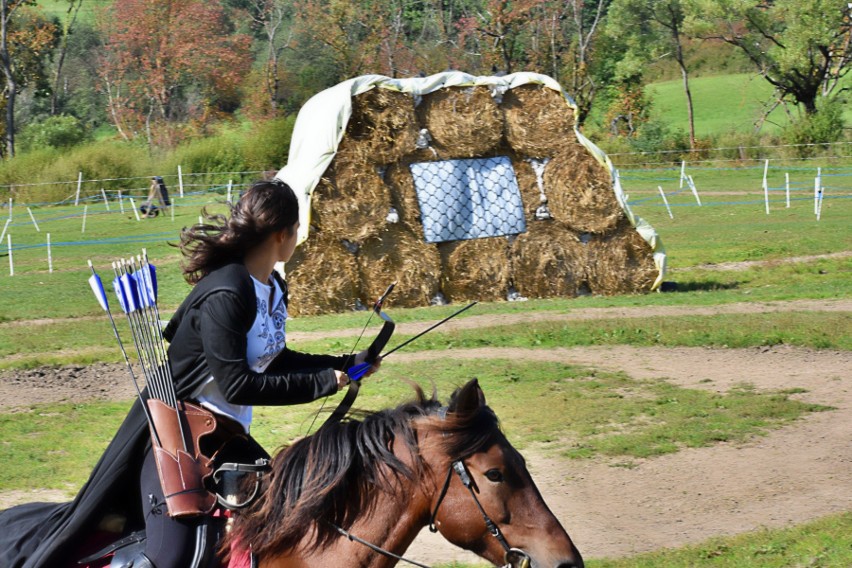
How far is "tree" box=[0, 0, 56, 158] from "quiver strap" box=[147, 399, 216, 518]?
1811 inches

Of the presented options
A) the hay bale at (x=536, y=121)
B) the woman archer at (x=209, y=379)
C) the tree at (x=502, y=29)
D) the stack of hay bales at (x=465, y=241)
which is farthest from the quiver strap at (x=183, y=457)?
the tree at (x=502, y=29)

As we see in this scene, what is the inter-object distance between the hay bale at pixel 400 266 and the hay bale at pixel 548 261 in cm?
152

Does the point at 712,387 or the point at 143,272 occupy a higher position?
the point at 143,272

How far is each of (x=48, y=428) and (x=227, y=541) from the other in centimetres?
661

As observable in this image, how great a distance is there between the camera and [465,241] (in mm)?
17000

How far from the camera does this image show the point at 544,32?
148 ft

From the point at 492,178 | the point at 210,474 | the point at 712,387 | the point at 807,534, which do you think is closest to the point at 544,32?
the point at 492,178

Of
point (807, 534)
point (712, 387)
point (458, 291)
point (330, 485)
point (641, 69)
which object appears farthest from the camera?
point (641, 69)

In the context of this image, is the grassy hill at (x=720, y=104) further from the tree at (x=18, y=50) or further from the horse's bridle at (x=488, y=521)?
the horse's bridle at (x=488, y=521)

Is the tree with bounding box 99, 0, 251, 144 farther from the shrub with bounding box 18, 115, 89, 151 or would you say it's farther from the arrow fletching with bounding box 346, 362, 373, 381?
the arrow fletching with bounding box 346, 362, 373, 381

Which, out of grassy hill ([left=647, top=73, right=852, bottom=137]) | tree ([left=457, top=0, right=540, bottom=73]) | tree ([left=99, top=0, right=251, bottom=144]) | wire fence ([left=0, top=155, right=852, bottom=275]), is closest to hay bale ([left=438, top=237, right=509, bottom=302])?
wire fence ([left=0, top=155, right=852, bottom=275])

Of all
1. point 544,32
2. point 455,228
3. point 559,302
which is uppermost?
point 544,32

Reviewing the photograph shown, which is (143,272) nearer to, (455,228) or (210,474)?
(210,474)

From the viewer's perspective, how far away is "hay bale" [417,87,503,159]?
17.0 metres
